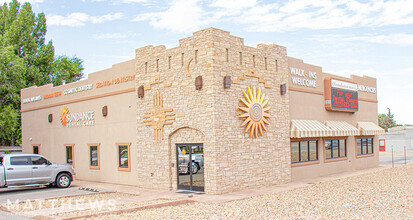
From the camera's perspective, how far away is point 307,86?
2120 centimetres

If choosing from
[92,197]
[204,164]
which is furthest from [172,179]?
[92,197]

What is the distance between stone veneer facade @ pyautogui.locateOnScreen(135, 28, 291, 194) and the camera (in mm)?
15656

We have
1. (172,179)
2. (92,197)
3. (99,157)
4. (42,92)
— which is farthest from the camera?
(42,92)

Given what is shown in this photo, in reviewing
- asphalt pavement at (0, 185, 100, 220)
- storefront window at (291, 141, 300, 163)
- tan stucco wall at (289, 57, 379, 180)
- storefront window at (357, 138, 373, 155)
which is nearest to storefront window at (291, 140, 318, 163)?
storefront window at (291, 141, 300, 163)

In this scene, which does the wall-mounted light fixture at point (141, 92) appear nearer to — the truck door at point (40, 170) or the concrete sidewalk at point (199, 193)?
the concrete sidewalk at point (199, 193)

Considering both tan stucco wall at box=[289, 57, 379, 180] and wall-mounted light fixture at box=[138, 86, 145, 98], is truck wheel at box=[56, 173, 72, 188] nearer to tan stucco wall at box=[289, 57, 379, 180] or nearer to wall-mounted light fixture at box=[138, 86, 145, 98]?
wall-mounted light fixture at box=[138, 86, 145, 98]

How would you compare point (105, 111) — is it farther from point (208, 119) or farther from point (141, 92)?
point (208, 119)

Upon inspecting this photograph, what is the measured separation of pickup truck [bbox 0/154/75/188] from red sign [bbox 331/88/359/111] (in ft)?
46.6

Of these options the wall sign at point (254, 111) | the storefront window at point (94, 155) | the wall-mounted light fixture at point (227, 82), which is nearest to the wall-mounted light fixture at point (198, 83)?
the wall-mounted light fixture at point (227, 82)

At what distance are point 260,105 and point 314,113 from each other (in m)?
5.43

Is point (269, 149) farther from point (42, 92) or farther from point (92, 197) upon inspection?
point (42, 92)

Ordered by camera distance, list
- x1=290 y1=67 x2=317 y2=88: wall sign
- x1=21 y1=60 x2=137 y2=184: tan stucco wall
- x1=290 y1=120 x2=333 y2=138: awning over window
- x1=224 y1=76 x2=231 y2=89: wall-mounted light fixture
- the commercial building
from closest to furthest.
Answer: x1=224 y1=76 x2=231 y2=89: wall-mounted light fixture → the commercial building → x1=290 y1=120 x2=333 y2=138: awning over window → x1=21 y1=60 x2=137 y2=184: tan stucco wall → x1=290 y1=67 x2=317 y2=88: wall sign

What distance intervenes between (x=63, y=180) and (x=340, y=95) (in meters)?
15.3

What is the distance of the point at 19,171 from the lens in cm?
1780
